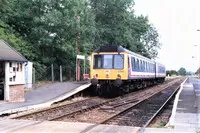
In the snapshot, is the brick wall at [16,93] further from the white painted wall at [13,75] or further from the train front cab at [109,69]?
the train front cab at [109,69]

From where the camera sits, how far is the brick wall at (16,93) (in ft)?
55.8

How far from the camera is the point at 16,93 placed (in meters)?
17.4

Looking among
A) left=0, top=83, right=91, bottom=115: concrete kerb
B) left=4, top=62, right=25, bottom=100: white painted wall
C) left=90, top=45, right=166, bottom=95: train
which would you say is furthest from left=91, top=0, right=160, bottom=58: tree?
left=4, top=62, right=25, bottom=100: white painted wall

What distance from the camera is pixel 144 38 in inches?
2635

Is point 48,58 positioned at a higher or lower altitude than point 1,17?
lower

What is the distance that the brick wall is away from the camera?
17017 millimetres

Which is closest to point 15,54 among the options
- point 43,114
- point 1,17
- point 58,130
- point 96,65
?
point 43,114

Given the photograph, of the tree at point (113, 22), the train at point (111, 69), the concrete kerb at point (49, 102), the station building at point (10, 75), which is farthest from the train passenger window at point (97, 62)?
the tree at point (113, 22)

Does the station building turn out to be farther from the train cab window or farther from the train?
the train cab window

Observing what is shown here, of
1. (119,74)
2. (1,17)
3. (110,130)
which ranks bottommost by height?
(110,130)

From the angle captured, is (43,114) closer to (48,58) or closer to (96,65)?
(96,65)

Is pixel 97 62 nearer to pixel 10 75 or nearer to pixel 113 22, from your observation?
pixel 10 75

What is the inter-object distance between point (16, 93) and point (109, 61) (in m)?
8.09

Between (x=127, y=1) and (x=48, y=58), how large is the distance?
58.4 ft
